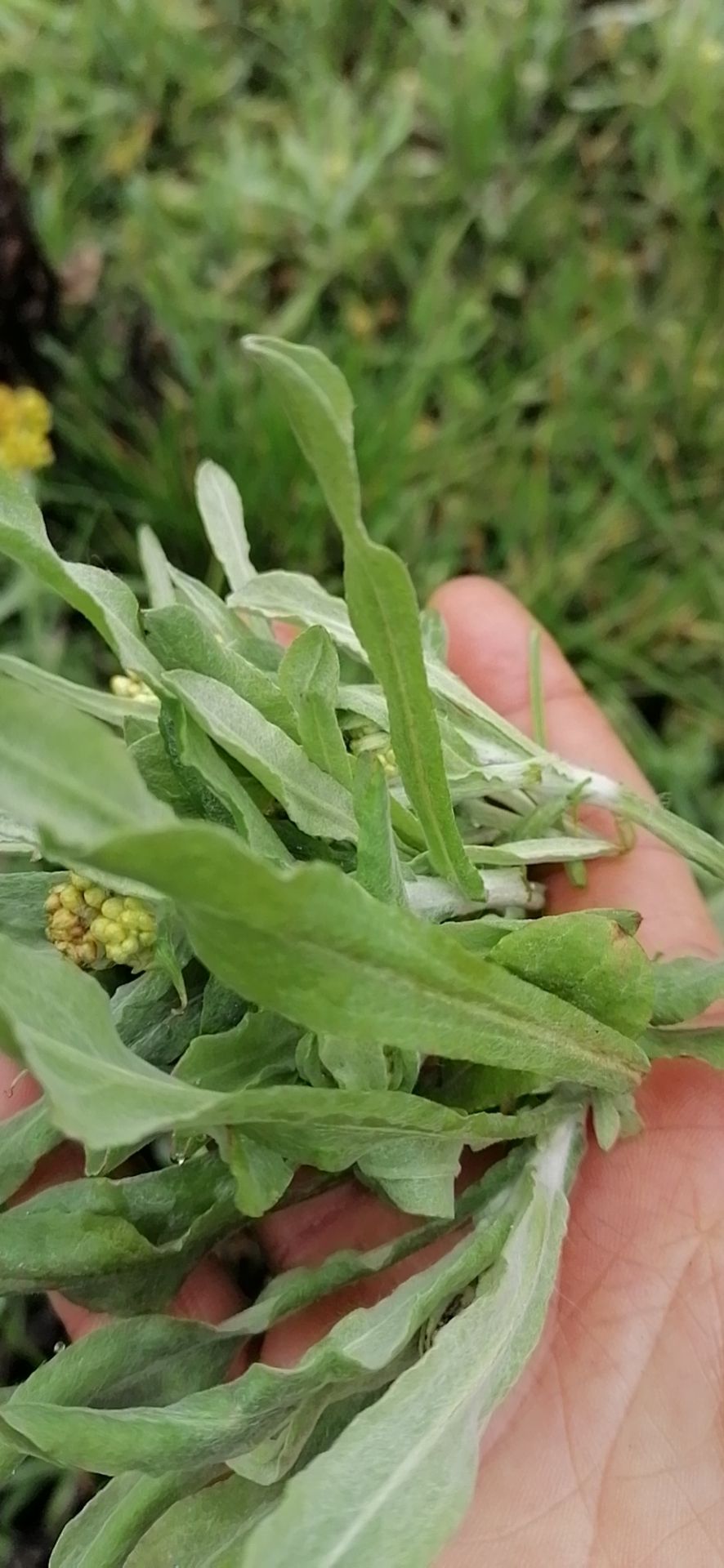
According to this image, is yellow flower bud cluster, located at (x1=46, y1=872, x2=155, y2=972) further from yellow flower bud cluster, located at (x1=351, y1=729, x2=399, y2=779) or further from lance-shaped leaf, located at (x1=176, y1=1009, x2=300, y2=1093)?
yellow flower bud cluster, located at (x1=351, y1=729, x2=399, y2=779)

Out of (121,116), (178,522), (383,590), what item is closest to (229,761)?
(383,590)

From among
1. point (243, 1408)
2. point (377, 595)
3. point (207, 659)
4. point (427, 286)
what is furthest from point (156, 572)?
point (427, 286)

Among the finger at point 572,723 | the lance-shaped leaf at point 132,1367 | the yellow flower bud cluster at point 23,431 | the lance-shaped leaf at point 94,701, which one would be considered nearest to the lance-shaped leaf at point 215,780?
the lance-shaped leaf at point 94,701

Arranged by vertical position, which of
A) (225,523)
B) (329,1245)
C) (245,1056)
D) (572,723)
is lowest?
(329,1245)

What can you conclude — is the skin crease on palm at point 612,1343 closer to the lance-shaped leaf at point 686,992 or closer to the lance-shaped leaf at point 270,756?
the lance-shaped leaf at point 686,992

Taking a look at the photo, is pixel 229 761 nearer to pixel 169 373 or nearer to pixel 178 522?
pixel 178 522

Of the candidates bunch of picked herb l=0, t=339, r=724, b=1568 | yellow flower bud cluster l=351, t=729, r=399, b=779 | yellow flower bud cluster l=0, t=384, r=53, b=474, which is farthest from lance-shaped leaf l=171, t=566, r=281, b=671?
yellow flower bud cluster l=0, t=384, r=53, b=474

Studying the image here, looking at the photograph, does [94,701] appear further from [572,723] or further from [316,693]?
[572,723]
